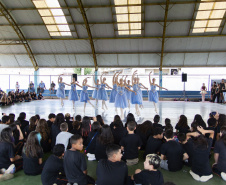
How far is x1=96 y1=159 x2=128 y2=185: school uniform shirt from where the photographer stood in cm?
224

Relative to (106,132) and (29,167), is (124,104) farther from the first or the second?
(29,167)

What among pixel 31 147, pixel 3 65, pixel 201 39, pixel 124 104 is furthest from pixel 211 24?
pixel 3 65

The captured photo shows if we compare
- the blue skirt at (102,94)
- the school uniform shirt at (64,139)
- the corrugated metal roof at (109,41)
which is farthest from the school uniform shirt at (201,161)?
the corrugated metal roof at (109,41)

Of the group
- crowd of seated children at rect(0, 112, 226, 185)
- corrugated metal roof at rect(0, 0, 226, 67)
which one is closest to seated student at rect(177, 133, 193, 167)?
crowd of seated children at rect(0, 112, 226, 185)

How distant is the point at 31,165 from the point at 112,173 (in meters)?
1.48

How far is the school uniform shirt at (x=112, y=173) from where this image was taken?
2236mm

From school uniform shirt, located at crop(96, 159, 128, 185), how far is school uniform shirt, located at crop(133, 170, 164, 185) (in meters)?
0.18

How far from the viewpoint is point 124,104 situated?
25.7 ft

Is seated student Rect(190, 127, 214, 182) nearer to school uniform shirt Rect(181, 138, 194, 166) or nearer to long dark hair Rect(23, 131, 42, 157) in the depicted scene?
school uniform shirt Rect(181, 138, 194, 166)

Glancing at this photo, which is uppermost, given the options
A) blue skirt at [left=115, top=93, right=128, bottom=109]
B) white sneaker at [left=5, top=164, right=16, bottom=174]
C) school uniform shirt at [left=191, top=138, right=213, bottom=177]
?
blue skirt at [left=115, top=93, right=128, bottom=109]

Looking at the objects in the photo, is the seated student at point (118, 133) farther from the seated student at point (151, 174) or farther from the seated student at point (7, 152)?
the seated student at point (7, 152)

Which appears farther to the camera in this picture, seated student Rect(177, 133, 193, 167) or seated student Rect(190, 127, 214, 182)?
seated student Rect(177, 133, 193, 167)

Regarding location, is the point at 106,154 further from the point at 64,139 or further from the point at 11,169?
the point at 11,169

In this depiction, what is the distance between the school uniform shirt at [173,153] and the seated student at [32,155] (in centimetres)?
192
